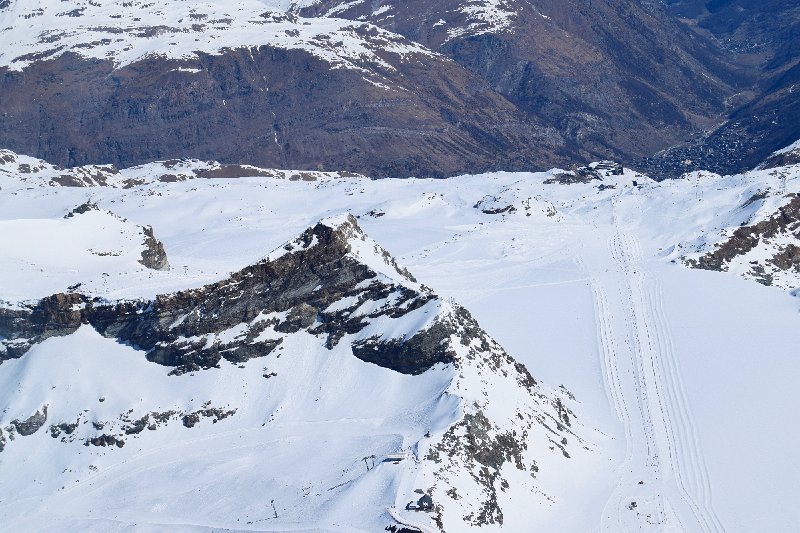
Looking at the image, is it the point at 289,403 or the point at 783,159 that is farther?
the point at 783,159

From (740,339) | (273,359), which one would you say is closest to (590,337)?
(740,339)

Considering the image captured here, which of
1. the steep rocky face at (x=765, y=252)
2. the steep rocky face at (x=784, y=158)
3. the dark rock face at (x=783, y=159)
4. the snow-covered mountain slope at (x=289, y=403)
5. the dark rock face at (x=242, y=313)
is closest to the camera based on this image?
the snow-covered mountain slope at (x=289, y=403)

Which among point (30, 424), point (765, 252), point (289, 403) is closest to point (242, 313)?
point (289, 403)

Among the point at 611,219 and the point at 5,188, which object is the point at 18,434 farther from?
the point at 5,188

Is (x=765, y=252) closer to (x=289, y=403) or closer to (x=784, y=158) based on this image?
(x=289, y=403)

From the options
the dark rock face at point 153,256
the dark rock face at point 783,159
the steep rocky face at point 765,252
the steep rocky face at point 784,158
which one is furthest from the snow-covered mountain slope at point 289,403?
the steep rocky face at point 784,158

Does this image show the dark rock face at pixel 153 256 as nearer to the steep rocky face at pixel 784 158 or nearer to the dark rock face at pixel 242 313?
the dark rock face at pixel 242 313

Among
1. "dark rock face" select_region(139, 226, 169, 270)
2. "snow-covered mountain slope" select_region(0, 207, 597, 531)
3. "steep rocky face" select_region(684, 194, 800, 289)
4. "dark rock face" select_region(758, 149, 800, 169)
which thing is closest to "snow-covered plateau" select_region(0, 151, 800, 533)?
"snow-covered mountain slope" select_region(0, 207, 597, 531)
